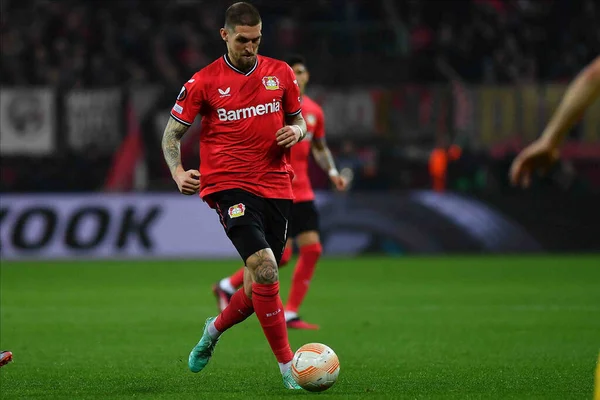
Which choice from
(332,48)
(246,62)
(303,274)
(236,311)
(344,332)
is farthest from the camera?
(332,48)

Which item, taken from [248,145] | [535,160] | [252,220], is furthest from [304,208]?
[535,160]

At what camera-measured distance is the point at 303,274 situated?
33.6ft

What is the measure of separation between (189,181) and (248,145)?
1.90 feet

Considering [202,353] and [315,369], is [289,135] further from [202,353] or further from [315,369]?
[202,353]

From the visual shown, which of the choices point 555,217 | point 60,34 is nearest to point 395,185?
point 555,217

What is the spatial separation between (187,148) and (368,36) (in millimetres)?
4549

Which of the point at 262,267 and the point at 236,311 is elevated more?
the point at 262,267

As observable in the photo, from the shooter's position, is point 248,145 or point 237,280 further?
point 237,280

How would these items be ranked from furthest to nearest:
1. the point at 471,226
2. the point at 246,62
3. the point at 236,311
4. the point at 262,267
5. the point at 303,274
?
the point at 471,226 < the point at 303,274 < the point at 236,311 < the point at 246,62 < the point at 262,267

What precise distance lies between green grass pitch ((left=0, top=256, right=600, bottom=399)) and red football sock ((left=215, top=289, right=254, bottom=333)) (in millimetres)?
352

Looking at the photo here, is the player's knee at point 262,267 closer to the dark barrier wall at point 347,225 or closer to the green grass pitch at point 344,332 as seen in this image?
the green grass pitch at point 344,332

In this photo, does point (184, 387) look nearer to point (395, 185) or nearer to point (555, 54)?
point (395, 185)

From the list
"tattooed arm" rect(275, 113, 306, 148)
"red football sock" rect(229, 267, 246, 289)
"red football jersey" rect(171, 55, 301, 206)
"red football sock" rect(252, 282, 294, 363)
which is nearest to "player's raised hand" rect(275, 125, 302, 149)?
"tattooed arm" rect(275, 113, 306, 148)

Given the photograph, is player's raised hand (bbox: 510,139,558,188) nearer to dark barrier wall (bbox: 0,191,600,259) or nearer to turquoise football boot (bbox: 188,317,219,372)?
turquoise football boot (bbox: 188,317,219,372)
